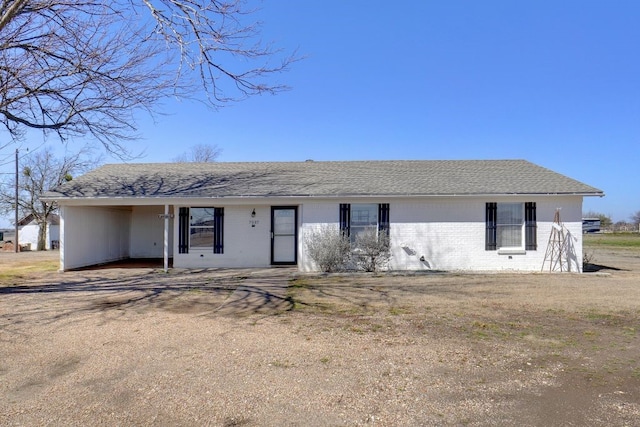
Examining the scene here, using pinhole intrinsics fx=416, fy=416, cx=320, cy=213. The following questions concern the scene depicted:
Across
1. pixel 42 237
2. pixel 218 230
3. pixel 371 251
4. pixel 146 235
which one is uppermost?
pixel 218 230

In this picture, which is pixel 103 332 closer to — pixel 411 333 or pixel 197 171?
pixel 411 333

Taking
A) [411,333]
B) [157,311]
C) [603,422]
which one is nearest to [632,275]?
[411,333]

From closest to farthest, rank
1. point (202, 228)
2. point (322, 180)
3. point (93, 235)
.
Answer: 1. point (202, 228)
2. point (322, 180)
3. point (93, 235)

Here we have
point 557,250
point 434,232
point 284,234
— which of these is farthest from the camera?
point 284,234

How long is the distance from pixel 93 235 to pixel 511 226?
14.9m

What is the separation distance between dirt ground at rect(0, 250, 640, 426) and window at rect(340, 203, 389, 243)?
4.37 meters

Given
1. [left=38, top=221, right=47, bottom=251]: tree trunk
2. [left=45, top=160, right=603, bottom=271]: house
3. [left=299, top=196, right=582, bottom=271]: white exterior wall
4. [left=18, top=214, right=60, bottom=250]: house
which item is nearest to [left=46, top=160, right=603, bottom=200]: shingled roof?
[left=45, top=160, right=603, bottom=271]: house

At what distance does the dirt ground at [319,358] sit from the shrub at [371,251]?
11.8ft

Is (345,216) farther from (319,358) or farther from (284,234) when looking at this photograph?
(319,358)

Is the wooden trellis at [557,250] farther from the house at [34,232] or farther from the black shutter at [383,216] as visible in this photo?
the house at [34,232]

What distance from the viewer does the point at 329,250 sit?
13078mm

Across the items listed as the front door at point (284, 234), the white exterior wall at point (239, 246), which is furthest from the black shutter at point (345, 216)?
the white exterior wall at point (239, 246)

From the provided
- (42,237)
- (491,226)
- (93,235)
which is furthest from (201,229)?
(42,237)

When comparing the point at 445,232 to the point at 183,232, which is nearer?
the point at 445,232
